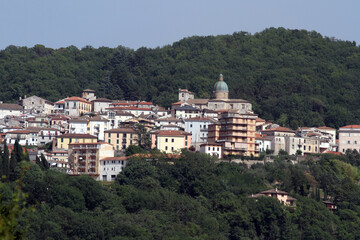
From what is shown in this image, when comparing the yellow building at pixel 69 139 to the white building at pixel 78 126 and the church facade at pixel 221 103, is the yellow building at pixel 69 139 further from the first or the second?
the church facade at pixel 221 103

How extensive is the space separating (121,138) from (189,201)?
685 inches

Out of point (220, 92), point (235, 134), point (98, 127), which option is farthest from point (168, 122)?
point (220, 92)

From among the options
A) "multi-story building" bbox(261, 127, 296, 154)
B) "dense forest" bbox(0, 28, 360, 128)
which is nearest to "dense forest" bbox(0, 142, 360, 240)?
"multi-story building" bbox(261, 127, 296, 154)

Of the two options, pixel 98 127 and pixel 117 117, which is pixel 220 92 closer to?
pixel 117 117

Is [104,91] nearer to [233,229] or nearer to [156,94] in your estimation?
[156,94]

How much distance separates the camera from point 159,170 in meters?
68.1

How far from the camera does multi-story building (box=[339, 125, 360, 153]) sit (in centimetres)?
8450

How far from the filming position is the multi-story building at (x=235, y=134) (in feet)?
247

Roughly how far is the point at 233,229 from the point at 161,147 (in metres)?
15.0

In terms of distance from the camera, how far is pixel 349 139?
279ft

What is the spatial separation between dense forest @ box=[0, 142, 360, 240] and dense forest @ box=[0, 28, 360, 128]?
2490 centimetres

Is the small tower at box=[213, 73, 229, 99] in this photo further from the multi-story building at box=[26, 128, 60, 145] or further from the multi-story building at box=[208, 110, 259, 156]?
the multi-story building at box=[26, 128, 60, 145]

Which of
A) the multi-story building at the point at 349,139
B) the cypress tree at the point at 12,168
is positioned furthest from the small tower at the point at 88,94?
the cypress tree at the point at 12,168

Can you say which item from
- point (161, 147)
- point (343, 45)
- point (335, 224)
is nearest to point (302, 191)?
point (335, 224)
